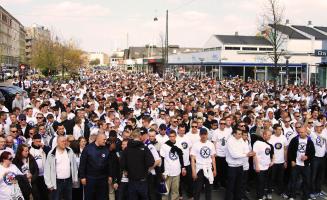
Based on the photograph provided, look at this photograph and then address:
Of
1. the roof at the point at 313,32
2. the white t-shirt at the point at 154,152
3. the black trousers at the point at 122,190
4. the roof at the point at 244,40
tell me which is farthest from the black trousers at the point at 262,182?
the roof at the point at 313,32

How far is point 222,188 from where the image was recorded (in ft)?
33.0

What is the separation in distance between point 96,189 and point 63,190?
0.61 meters

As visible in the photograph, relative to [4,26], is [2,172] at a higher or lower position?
lower

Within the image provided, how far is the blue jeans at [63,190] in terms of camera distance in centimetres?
743

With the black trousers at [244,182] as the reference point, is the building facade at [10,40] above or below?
above

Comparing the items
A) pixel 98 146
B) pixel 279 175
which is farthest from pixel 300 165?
pixel 98 146

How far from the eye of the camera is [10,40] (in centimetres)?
11181

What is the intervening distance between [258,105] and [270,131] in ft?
19.2

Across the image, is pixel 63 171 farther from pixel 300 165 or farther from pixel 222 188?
pixel 300 165

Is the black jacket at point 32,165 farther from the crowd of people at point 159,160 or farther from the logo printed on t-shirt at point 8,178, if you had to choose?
the logo printed on t-shirt at point 8,178

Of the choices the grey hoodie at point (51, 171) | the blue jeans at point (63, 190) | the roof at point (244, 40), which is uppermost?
the roof at point (244, 40)

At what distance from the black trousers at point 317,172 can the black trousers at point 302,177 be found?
0.30 metres

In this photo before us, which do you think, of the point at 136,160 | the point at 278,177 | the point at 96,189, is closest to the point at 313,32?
the point at 278,177

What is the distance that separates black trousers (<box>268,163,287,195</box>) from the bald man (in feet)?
12.8
